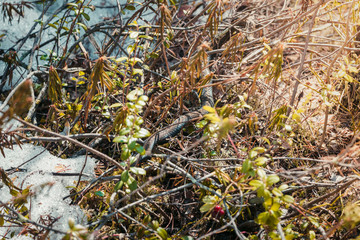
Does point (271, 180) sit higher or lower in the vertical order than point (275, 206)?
higher

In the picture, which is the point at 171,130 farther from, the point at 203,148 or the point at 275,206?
the point at 275,206

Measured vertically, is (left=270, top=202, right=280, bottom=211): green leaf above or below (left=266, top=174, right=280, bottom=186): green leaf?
below

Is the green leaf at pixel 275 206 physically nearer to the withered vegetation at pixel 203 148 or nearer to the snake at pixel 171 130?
the withered vegetation at pixel 203 148

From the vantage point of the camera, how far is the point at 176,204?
1.87 metres

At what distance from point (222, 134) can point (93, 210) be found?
1.03 metres

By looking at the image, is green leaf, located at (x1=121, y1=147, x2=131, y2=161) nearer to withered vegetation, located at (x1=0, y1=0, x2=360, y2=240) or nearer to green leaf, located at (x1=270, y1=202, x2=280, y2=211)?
withered vegetation, located at (x1=0, y1=0, x2=360, y2=240)

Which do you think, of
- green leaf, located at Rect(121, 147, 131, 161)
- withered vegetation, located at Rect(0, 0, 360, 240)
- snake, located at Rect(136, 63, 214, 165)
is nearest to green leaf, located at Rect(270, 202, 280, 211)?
withered vegetation, located at Rect(0, 0, 360, 240)

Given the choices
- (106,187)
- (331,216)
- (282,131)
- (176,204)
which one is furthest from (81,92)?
(331,216)

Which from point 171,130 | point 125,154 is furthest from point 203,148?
point 125,154

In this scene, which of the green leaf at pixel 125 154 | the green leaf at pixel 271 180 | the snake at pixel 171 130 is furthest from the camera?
the snake at pixel 171 130

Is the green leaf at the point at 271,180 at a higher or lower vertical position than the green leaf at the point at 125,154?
lower

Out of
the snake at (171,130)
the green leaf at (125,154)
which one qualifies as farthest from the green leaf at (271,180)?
the snake at (171,130)

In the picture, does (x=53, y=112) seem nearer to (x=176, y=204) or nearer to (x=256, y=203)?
(x=176, y=204)

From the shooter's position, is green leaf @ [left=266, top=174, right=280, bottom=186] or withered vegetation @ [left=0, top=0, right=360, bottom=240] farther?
withered vegetation @ [left=0, top=0, right=360, bottom=240]
